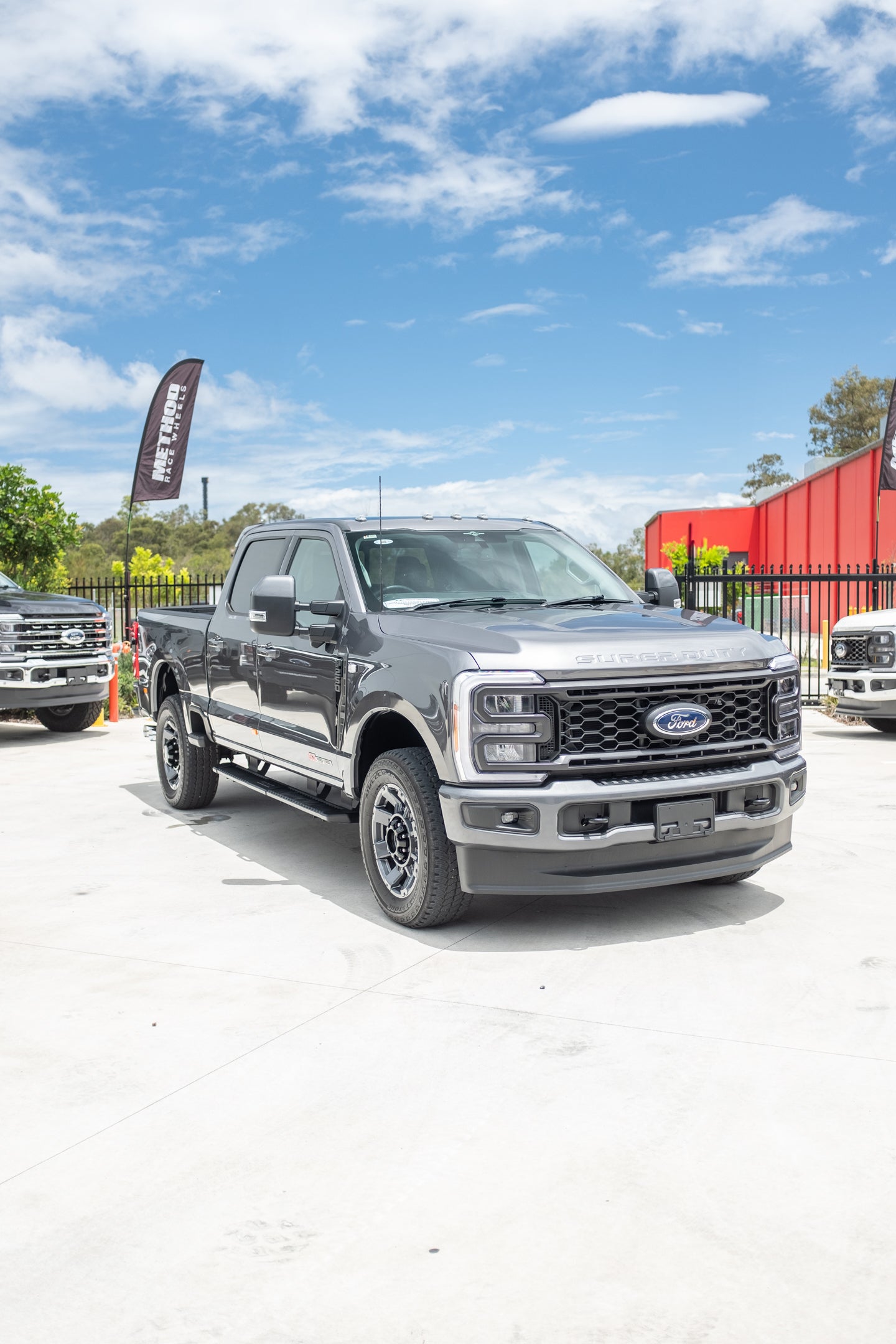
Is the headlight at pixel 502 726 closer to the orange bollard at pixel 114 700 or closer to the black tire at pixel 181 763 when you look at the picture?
the black tire at pixel 181 763

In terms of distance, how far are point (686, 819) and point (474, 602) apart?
1655 mm

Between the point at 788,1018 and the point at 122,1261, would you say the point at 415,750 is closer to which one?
the point at 788,1018

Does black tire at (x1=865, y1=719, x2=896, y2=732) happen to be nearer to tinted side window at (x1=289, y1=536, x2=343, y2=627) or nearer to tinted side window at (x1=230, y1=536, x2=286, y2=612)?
tinted side window at (x1=230, y1=536, x2=286, y2=612)

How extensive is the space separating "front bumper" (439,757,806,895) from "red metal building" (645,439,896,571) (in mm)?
23131

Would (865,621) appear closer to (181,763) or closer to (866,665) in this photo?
(866,665)

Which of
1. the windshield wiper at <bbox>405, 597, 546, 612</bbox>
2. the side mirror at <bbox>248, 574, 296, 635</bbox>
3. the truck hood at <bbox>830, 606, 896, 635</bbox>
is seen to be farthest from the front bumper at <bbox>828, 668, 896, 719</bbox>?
the side mirror at <bbox>248, 574, 296, 635</bbox>

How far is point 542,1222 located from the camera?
304 centimetres

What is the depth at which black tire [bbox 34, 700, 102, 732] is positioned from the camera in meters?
14.2

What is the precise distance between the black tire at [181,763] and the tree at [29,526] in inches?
406

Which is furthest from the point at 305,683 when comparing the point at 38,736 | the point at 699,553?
the point at 699,553

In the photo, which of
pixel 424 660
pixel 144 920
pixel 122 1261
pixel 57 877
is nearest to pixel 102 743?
pixel 57 877

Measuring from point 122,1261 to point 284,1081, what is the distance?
42.8 inches

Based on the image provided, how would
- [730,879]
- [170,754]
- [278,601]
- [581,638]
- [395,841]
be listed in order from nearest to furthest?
[581,638], [395,841], [278,601], [730,879], [170,754]

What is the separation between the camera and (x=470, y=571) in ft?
21.9
